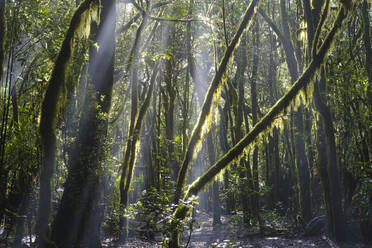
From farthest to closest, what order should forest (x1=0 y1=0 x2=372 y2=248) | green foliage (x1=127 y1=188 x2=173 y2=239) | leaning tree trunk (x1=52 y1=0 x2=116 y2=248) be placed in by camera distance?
leaning tree trunk (x1=52 y1=0 x2=116 y2=248), green foliage (x1=127 y1=188 x2=173 y2=239), forest (x1=0 y1=0 x2=372 y2=248)

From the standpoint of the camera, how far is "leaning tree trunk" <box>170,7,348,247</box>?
5844mm

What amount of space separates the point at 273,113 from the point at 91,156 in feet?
14.9

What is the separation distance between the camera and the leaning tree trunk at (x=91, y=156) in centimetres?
724

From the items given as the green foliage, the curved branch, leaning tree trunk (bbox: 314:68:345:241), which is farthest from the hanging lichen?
leaning tree trunk (bbox: 314:68:345:241)

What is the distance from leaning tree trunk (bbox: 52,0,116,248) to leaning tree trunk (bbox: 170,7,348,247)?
2620 mm

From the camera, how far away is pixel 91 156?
7.98 m

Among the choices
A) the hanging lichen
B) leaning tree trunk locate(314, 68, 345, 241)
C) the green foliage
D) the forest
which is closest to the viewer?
the forest

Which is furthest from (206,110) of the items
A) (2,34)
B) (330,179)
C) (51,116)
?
(330,179)

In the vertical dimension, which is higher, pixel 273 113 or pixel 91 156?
pixel 273 113

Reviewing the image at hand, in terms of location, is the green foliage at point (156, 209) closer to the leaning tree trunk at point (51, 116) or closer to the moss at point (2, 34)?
the leaning tree trunk at point (51, 116)

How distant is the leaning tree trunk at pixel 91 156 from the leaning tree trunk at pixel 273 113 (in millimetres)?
2620

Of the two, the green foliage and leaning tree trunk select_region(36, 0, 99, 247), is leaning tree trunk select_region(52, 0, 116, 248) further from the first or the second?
the green foliage

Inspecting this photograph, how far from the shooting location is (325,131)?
359 inches

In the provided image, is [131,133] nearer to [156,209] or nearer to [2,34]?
[156,209]
